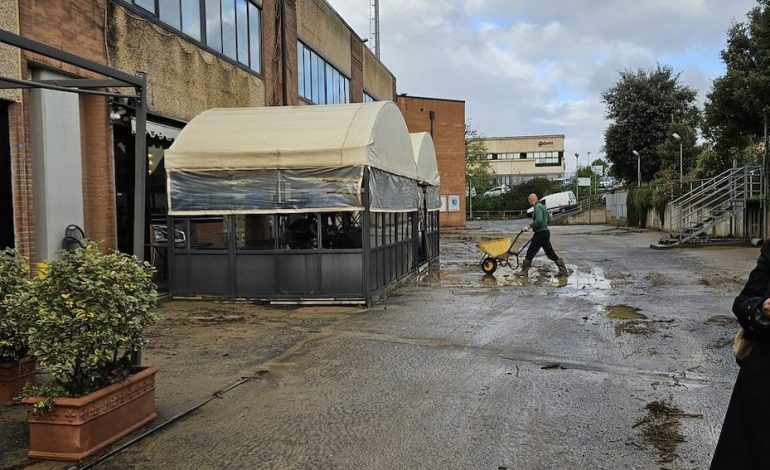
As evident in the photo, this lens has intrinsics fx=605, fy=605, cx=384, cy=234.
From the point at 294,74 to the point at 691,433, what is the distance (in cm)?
1691

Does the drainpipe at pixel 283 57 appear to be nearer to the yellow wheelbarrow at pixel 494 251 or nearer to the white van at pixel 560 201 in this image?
the yellow wheelbarrow at pixel 494 251

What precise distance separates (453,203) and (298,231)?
34.9 metres

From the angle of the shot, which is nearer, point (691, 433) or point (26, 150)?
point (691, 433)

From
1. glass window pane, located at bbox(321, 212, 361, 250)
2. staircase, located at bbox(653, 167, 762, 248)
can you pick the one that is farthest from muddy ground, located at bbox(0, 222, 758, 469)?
staircase, located at bbox(653, 167, 762, 248)

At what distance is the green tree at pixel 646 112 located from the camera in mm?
42781

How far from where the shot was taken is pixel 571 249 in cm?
2347

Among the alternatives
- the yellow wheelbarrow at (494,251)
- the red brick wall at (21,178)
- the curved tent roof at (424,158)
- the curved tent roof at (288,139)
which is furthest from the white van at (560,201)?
the red brick wall at (21,178)

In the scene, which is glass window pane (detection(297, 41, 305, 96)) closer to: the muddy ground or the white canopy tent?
the white canopy tent

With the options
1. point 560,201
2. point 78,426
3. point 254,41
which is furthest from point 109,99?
point 560,201

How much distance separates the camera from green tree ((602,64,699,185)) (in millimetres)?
42781

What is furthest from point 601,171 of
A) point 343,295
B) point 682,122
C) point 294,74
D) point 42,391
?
point 42,391

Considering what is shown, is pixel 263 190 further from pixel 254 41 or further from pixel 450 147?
pixel 450 147

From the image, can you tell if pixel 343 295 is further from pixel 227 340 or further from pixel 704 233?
pixel 704 233

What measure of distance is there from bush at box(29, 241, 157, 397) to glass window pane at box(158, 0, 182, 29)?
9.34 metres
